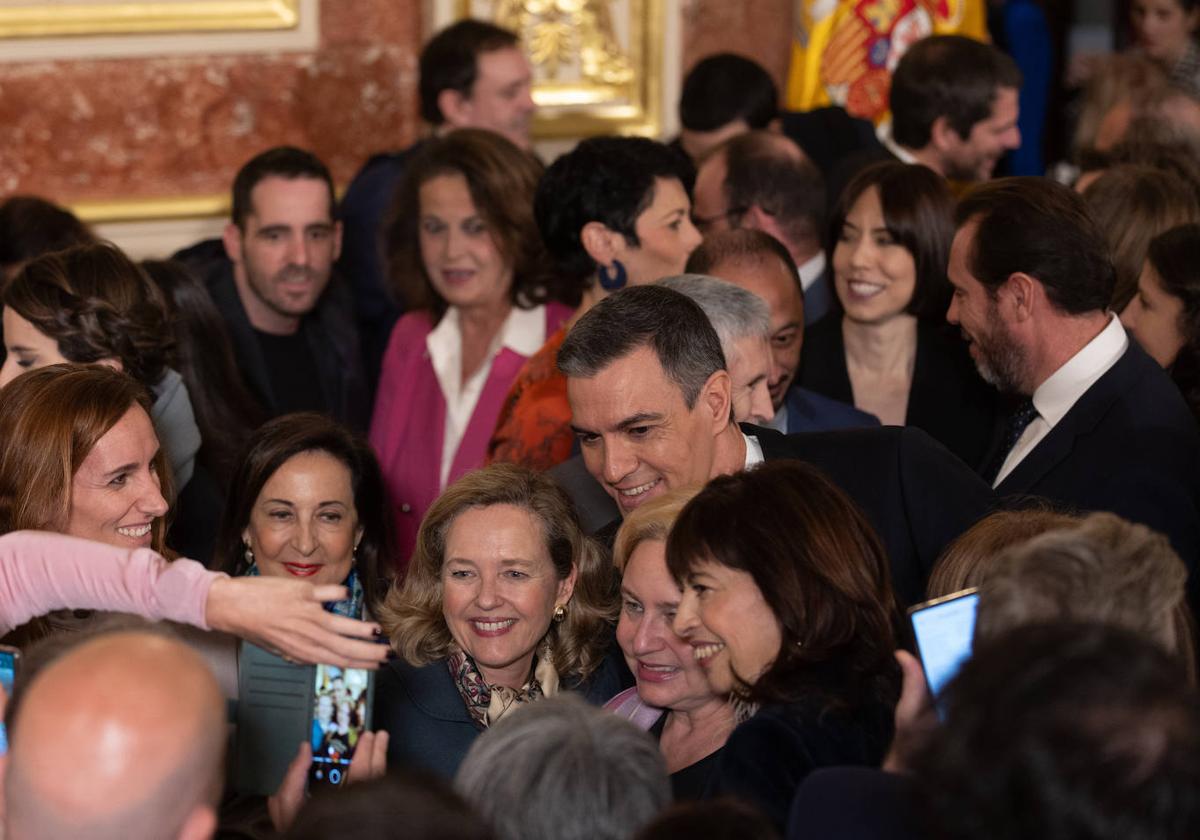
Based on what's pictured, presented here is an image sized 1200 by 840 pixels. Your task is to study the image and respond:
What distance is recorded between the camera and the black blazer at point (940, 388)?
4.21m

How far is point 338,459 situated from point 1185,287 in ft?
6.61

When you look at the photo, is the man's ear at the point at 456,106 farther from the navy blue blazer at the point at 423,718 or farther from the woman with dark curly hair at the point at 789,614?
the woman with dark curly hair at the point at 789,614

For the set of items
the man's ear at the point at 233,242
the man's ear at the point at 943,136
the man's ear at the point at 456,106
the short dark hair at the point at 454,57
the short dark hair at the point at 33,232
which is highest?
the short dark hair at the point at 454,57

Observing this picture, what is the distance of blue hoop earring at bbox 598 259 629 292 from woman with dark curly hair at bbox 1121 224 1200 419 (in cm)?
127

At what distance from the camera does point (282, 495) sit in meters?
3.65

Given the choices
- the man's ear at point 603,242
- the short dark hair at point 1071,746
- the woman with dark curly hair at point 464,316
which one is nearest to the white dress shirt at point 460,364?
the woman with dark curly hair at point 464,316

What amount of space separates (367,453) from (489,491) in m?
0.72

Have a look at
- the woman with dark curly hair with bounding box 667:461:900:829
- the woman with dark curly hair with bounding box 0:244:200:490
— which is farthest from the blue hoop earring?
the woman with dark curly hair with bounding box 667:461:900:829

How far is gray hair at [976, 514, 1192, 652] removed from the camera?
1.98 m

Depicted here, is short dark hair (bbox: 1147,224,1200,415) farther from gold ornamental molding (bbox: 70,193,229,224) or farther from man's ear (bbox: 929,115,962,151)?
gold ornamental molding (bbox: 70,193,229,224)

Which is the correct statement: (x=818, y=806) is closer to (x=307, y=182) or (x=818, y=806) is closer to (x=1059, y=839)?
(x=1059, y=839)

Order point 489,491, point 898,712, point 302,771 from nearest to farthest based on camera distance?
1. point 898,712
2. point 302,771
3. point 489,491

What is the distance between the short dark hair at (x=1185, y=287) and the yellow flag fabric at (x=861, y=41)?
2616mm

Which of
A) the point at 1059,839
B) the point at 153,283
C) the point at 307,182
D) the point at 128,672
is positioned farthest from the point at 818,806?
the point at 307,182
